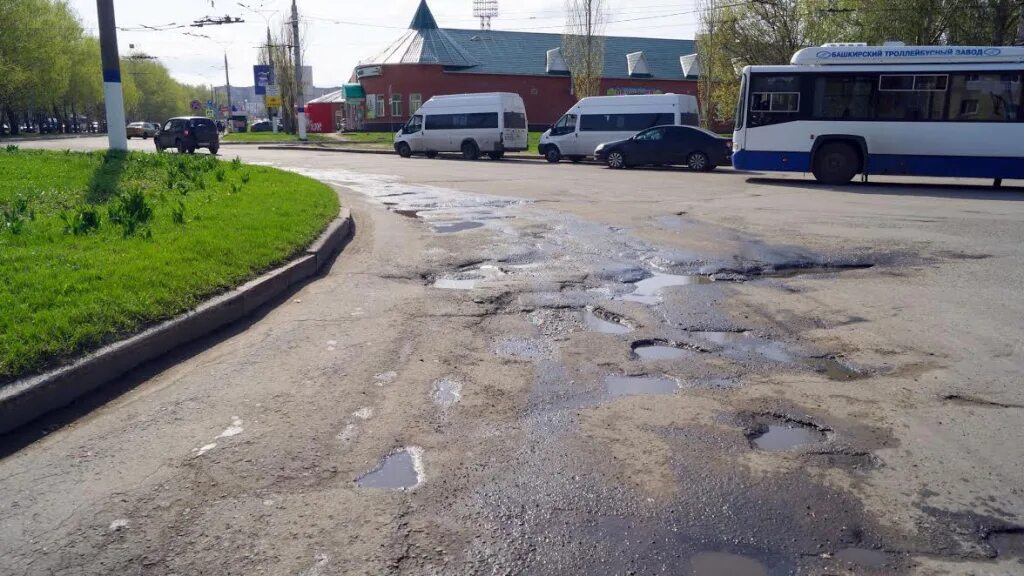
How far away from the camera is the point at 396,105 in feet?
174

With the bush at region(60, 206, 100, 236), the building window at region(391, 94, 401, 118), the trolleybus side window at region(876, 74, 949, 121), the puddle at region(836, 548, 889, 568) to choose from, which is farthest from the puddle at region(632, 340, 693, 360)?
the building window at region(391, 94, 401, 118)

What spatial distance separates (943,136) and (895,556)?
17626mm

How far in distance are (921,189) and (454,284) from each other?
14.6 m

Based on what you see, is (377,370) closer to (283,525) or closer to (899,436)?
(283,525)

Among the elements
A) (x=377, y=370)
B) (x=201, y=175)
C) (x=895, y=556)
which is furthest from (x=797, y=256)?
(x=201, y=175)

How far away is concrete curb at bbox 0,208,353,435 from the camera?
4.45 metres

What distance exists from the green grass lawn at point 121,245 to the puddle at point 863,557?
176 inches

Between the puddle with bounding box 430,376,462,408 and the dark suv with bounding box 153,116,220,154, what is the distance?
107 ft

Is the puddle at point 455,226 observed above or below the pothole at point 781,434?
above

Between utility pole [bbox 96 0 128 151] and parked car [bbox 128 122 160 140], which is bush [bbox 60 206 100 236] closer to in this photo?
utility pole [bbox 96 0 128 151]

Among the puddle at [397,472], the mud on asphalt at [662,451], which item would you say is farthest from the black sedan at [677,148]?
the puddle at [397,472]

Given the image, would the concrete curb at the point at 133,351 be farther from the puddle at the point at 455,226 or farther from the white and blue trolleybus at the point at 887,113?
the white and blue trolleybus at the point at 887,113

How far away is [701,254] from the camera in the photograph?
962cm

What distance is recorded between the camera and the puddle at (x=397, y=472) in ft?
12.3
